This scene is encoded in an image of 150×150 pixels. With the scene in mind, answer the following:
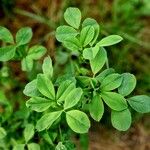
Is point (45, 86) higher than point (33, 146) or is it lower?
higher

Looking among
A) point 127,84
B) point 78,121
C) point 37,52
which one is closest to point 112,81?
point 127,84

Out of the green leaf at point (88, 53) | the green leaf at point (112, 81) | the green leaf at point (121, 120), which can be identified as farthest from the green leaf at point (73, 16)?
the green leaf at point (121, 120)

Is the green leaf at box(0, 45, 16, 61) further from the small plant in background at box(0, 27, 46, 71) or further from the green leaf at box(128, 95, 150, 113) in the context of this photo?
the green leaf at box(128, 95, 150, 113)

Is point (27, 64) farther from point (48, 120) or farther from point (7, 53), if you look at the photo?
point (48, 120)

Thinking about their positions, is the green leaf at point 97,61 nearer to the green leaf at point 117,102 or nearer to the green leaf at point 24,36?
the green leaf at point 117,102

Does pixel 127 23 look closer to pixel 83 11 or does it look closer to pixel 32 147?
pixel 83 11

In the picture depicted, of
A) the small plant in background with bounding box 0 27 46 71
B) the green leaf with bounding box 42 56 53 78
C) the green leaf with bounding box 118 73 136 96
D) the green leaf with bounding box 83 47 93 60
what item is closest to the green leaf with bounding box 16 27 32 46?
the small plant in background with bounding box 0 27 46 71
